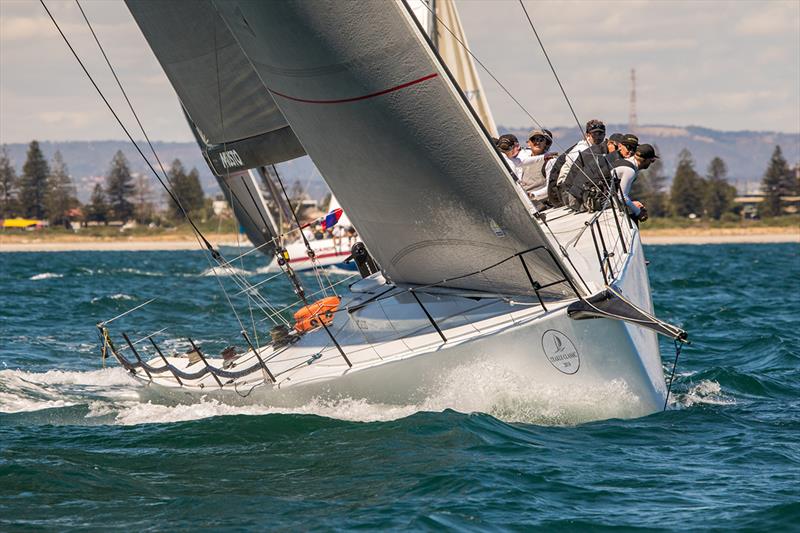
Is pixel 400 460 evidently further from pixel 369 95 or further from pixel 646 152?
pixel 646 152

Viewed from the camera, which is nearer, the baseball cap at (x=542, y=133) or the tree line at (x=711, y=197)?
the baseball cap at (x=542, y=133)

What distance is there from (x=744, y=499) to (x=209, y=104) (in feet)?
21.4

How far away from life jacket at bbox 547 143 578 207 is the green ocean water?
2.17 m

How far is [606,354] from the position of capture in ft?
26.1

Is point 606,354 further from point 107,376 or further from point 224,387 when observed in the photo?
point 107,376

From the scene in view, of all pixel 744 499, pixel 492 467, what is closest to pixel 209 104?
pixel 492 467

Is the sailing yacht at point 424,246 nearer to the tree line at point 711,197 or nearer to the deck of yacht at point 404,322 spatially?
the deck of yacht at point 404,322

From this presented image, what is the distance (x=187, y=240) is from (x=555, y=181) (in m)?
75.6

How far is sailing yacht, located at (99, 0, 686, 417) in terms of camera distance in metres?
7.79

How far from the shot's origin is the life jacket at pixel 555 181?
1065cm

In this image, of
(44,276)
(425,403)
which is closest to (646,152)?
(425,403)

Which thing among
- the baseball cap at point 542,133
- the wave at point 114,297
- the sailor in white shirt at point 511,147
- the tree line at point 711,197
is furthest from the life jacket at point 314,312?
the tree line at point 711,197

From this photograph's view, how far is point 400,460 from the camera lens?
7270 millimetres

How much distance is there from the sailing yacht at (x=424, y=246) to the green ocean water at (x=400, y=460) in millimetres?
251
